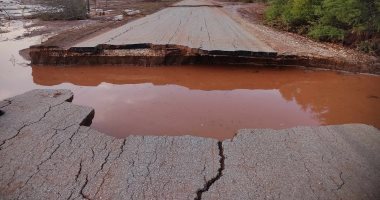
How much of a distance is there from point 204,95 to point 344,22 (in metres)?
5.40

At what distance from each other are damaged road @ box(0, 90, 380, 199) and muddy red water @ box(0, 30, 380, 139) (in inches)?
35.0

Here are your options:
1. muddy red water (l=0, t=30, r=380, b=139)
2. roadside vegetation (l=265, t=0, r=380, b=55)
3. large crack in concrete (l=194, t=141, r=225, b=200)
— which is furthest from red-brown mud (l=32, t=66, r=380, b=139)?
roadside vegetation (l=265, t=0, r=380, b=55)

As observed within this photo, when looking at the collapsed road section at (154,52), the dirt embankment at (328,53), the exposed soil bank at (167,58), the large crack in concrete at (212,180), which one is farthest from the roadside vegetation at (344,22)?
the large crack in concrete at (212,180)

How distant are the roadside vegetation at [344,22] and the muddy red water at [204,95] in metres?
2.00

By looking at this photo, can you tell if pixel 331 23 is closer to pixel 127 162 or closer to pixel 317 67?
pixel 317 67

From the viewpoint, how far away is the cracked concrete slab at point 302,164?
298 centimetres

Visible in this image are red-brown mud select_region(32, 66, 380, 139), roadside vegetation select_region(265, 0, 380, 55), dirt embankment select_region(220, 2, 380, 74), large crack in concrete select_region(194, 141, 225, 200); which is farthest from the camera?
roadside vegetation select_region(265, 0, 380, 55)

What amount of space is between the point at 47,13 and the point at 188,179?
1574 centimetres

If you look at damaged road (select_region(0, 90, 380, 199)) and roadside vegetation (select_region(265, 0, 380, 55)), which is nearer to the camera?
damaged road (select_region(0, 90, 380, 199))

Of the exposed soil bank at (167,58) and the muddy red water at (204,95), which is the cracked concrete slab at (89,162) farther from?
the exposed soil bank at (167,58)

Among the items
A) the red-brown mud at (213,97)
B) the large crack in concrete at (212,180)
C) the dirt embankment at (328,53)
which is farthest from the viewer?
the dirt embankment at (328,53)

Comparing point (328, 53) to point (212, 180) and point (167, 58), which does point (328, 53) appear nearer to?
point (167, 58)

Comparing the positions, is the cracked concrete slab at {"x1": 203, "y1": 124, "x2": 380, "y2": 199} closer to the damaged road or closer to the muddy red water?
the damaged road

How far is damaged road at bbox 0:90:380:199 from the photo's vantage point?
117 inches
